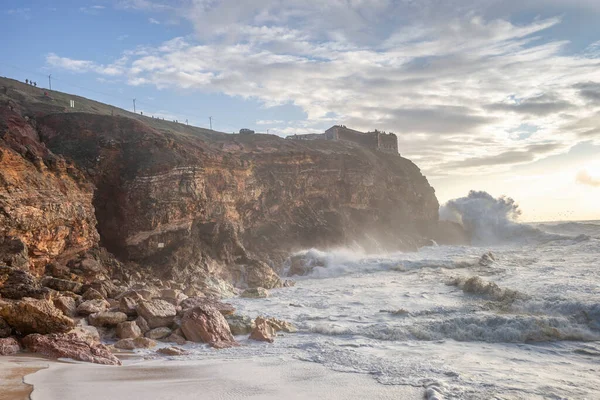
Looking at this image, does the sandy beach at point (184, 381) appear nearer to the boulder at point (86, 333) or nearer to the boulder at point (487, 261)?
the boulder at point (86, 333)

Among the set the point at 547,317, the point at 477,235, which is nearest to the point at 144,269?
the point at 547,317

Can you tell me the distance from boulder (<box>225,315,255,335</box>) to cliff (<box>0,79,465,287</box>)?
22.9ft

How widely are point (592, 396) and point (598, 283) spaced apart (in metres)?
11.1

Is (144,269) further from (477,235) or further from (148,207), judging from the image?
(477,235)

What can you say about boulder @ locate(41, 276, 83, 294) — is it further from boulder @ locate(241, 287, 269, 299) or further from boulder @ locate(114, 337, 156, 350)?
boulder @ locate(241, 287, 269, 299)

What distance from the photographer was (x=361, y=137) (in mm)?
53250

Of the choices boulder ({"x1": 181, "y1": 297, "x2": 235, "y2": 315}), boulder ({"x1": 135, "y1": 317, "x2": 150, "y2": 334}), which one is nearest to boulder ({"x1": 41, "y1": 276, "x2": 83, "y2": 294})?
boulder ({"x1": 181, "y1": 297, "x2": 235, "y2": 315})

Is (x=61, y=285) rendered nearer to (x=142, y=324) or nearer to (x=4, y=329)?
(x=142, y=324)

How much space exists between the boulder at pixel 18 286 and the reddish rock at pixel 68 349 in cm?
279

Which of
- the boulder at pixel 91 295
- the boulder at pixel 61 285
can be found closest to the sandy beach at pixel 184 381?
the boulder at pixel 91 295

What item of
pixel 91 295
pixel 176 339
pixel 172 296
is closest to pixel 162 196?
pixel 172 296

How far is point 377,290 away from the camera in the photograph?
18.5 meters

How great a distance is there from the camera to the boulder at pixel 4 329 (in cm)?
805

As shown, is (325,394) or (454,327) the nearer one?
(325,394)
